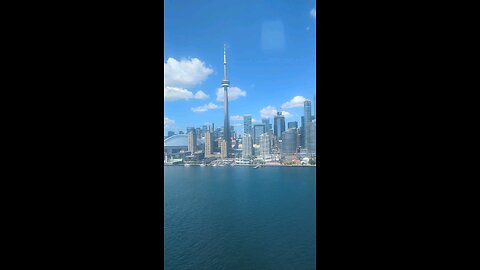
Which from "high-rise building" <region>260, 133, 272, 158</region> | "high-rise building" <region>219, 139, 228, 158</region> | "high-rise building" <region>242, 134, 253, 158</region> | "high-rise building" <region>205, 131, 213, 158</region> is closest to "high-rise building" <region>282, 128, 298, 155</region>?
"high-rise building" <region>260, 133, 272, 158</region>

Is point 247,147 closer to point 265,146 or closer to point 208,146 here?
point 265,146

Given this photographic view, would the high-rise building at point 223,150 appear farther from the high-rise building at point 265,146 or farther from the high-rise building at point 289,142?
the high-rise building at point 289,142

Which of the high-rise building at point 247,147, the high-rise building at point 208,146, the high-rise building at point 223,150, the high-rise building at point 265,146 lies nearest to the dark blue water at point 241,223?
the high-rise building at point 265,146

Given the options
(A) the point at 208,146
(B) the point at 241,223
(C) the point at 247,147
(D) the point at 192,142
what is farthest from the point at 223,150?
(B) the point at 241,223
